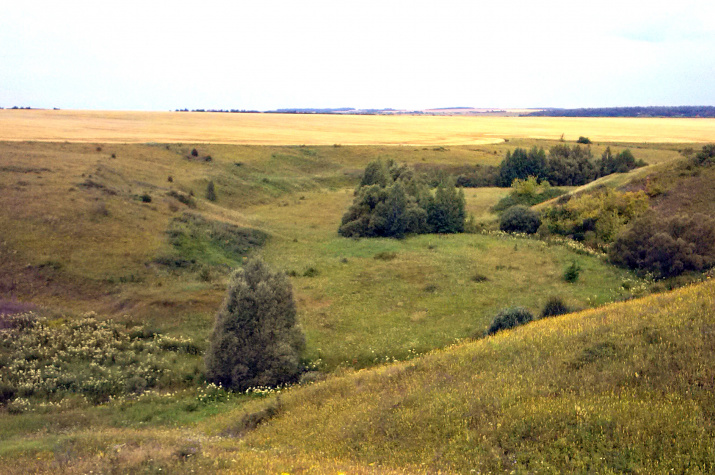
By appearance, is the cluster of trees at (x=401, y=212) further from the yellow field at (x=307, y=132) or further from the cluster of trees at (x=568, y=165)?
the yellow field at (x=307, y=132)

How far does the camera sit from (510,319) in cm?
1717

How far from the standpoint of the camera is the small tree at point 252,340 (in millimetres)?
16359

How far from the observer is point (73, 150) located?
55.9 m

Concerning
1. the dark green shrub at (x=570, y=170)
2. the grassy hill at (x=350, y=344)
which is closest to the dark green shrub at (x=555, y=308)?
the grassy hill at (x=350, y=344)

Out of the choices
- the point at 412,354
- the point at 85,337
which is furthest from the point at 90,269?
the point at 412,354

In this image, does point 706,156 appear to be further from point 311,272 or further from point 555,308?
point 311,272

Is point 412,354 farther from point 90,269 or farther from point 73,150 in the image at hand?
point 73,150

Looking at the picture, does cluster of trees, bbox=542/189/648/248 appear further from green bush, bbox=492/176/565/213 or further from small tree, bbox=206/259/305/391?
small tree, bbox=206/259/305/391

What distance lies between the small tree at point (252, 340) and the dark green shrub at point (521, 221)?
2720cm

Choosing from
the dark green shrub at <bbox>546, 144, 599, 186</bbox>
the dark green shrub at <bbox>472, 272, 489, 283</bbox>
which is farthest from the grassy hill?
the dark green shrub at <bbox>546, 144, 599, 186</bbox>

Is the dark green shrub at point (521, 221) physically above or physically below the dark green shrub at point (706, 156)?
below

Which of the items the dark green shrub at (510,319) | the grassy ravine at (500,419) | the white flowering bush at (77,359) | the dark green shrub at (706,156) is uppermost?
the dark green shrub at (706,156)

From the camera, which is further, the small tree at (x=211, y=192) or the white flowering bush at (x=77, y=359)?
the small tree at (x=211, y=192)

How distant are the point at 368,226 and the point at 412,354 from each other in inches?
877
